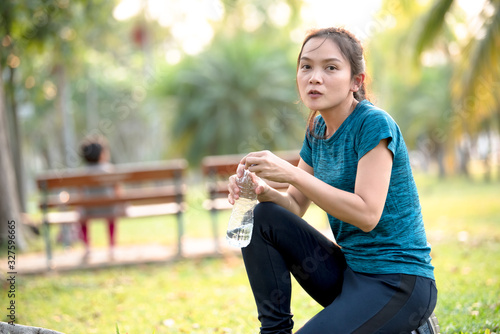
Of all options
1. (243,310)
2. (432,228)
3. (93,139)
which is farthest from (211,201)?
(432,228)

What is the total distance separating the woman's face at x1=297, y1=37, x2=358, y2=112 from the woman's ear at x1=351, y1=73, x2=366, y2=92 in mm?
26

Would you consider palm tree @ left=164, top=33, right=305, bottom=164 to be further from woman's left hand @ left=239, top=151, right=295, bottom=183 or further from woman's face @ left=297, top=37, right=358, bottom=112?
woman's left hand @ left=239, top=151, right=295, bottom=183

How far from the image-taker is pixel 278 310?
237cm

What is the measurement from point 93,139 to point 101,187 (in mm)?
970

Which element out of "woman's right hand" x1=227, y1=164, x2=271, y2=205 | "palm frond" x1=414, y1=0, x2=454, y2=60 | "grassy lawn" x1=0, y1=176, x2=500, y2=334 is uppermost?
"palm frond" x1=414, y1=0, x2=454, y2=60

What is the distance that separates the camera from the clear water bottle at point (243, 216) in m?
2.41

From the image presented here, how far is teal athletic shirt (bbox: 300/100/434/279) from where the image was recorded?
2150 mm

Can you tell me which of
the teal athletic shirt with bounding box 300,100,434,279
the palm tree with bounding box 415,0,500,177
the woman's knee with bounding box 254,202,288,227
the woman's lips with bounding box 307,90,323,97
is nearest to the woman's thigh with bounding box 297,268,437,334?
the teal athletic shirt with bounding box 300,100,434,279

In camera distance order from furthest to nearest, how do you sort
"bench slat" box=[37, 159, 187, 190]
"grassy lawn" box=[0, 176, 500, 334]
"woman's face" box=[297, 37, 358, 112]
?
"bench slat" box=[37, 159, 187, 190], "grassy lawn" box=[0, 176, 500, 334], "woman's face" box=[297, 37, 358, 112]

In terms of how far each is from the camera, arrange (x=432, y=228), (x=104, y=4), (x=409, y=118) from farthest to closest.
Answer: (x=409, y=118) → (x=104, y=4) → (x=432, y=228)

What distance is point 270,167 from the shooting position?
2086mm

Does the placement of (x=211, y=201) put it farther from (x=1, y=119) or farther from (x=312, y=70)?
(x=312, y=70)

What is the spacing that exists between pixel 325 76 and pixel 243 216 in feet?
2.54

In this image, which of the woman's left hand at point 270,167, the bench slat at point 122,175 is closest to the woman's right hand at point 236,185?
the woman's left hand at point 270,167
